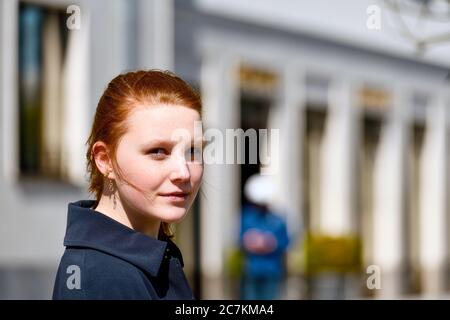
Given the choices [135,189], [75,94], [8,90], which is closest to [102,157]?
[135,189]

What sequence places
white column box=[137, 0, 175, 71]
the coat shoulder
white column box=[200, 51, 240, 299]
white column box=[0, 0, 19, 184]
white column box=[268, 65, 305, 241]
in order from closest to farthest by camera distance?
1. the coat shoulder
2. white column box=[0, 0, 19, 184]
3. white column box=[137, 0, 175, 71]
4. white column box=[200, 51, 240, 299]
5. white column box=[268, 65, 305, 241]

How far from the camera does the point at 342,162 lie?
947 inches

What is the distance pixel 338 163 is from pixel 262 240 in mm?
12417

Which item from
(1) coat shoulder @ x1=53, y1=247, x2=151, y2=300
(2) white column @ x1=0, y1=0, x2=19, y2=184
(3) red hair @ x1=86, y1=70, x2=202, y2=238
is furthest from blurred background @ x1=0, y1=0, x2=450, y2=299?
(1) coat shoulder @ x1=53, y1=247, x2=151, y2=300

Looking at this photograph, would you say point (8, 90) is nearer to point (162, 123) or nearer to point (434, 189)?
point (162, 123)

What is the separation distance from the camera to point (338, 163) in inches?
947

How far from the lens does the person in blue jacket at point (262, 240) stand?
11.7 m

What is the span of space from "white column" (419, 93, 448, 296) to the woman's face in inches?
1018

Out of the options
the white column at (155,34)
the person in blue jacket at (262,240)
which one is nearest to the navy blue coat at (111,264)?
the person in blue jacket at (262,240)

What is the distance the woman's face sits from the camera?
1.95 meters

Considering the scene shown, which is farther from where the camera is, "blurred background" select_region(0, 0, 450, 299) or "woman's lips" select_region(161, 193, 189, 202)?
"blurred background" select_region(0, 0, 450, 299)

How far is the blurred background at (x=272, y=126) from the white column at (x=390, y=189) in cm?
4

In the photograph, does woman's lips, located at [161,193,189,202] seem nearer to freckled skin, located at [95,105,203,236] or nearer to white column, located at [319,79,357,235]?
freckled skin, located at [95,105,203,236]
